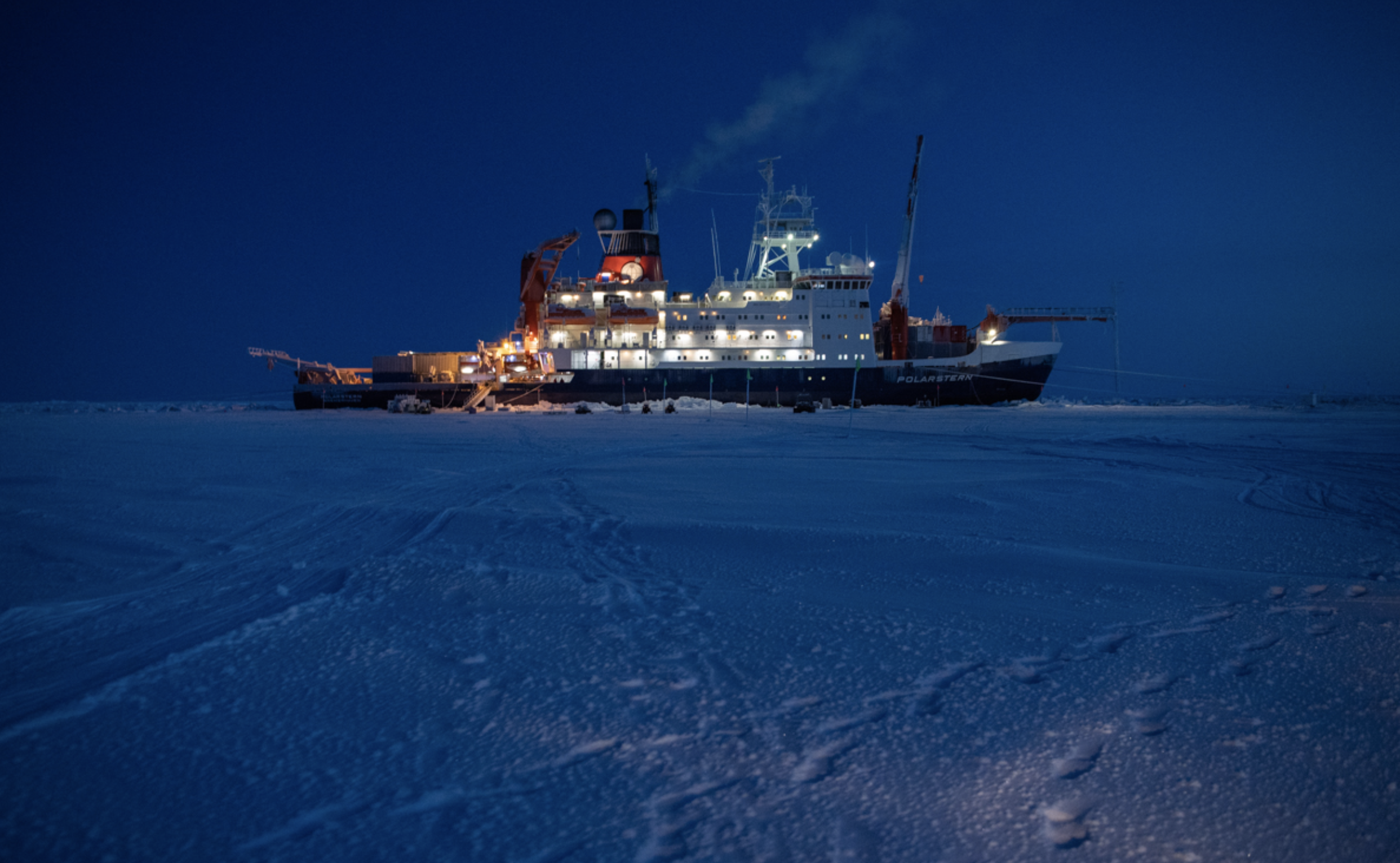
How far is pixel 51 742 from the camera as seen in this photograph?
2.11 meters

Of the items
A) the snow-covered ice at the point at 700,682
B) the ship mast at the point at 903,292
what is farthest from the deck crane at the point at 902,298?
the snow-covered ice at the point at 700,682

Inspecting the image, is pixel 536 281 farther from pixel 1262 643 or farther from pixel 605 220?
pixel 1262 643

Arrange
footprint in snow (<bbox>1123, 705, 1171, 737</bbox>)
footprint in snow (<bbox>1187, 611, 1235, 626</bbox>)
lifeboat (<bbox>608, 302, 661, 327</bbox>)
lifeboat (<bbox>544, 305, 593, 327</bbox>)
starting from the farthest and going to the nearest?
lifeboat (<bbox>544, 305, 593, 327</bbox>), lifeboat (<bbox>608, 302, 661, 327</bbox>), footprint in snow (<bbox>1187, 611, 1235, 626</bbox>), footprint in snow (<bbox>1123, 705, 1171, 737</bbox>)

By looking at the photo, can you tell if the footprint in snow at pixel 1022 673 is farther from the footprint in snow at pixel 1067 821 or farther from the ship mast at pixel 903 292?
the ship mast at pixel 903 292

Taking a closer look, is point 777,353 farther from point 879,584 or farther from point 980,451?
point 879,584

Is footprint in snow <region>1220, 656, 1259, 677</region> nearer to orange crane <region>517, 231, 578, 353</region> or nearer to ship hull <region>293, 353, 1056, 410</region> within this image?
ship hull <region>293, 353, 1056, 410</region>

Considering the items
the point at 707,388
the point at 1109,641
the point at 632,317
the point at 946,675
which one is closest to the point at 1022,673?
the point at 946,675

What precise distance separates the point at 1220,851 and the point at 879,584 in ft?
7.34

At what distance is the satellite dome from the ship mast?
19.6m

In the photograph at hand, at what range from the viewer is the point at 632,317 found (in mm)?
39188

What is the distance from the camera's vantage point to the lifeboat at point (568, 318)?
39.5 metres

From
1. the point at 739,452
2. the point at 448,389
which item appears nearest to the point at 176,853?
the point at 739,452

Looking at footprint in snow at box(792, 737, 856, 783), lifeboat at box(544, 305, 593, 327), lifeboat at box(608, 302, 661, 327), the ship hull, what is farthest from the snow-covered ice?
lifeboat at box(544, 305, 593, 327)

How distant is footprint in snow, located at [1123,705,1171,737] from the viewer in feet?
6.97
